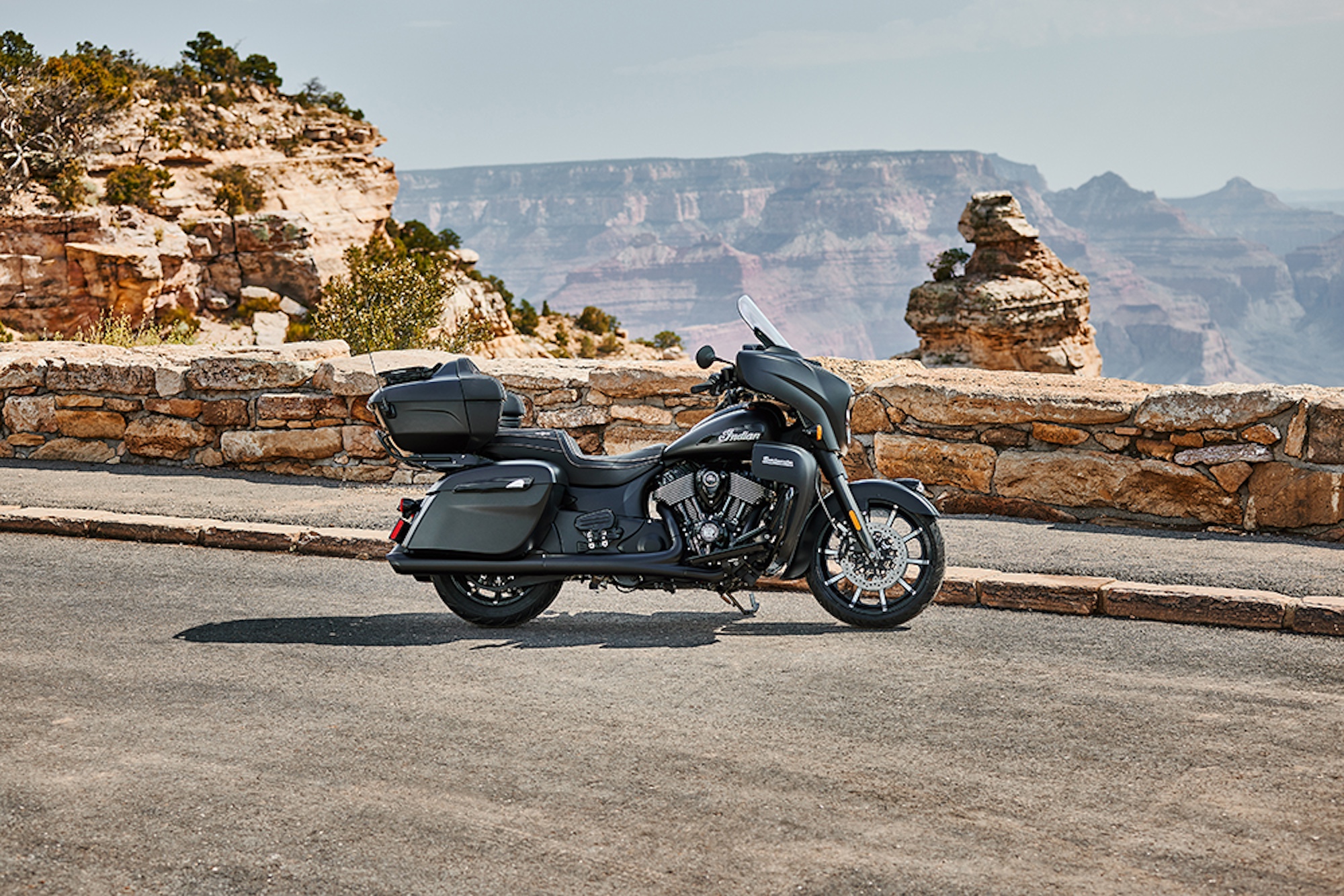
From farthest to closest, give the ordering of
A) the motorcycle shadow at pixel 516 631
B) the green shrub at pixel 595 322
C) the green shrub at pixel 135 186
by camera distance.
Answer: the green shrub at pixel 595 322 → the green shrub at pixel 135 186 → the motorcycle shadow at pixel 516 631

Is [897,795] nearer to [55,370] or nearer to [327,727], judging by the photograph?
[327,727]

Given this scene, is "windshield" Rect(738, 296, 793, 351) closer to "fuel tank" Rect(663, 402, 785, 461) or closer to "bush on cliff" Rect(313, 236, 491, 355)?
"fuel tank" Rect(663, 402, 785, 461)

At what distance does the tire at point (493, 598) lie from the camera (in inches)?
233

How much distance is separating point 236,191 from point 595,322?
17.4m

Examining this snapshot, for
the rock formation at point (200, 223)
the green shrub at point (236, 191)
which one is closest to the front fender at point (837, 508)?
the rock formation at point (200, 223)

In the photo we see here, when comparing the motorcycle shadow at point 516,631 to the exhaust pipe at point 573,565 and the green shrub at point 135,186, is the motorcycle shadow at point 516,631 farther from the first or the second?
the green shrub at point 135,186

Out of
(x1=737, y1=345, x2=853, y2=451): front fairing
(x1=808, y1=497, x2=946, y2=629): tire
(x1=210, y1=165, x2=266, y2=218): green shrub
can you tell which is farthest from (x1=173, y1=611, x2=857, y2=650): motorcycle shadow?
(x1=210, y1=165, x2=266, y2=218): green shrub

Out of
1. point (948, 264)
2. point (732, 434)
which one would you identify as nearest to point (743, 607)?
point (732, 434)

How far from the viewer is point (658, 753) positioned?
4.22 metres

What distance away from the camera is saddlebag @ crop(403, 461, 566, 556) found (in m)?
5.78

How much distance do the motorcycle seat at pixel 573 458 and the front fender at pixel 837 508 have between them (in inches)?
30.8

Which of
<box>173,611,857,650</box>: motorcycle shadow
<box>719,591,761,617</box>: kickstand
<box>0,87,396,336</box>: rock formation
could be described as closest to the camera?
<box>173,611,857,650</box>: motorcycle shadow

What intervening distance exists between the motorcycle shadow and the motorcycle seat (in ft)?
2.31

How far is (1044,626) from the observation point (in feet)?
19.4
